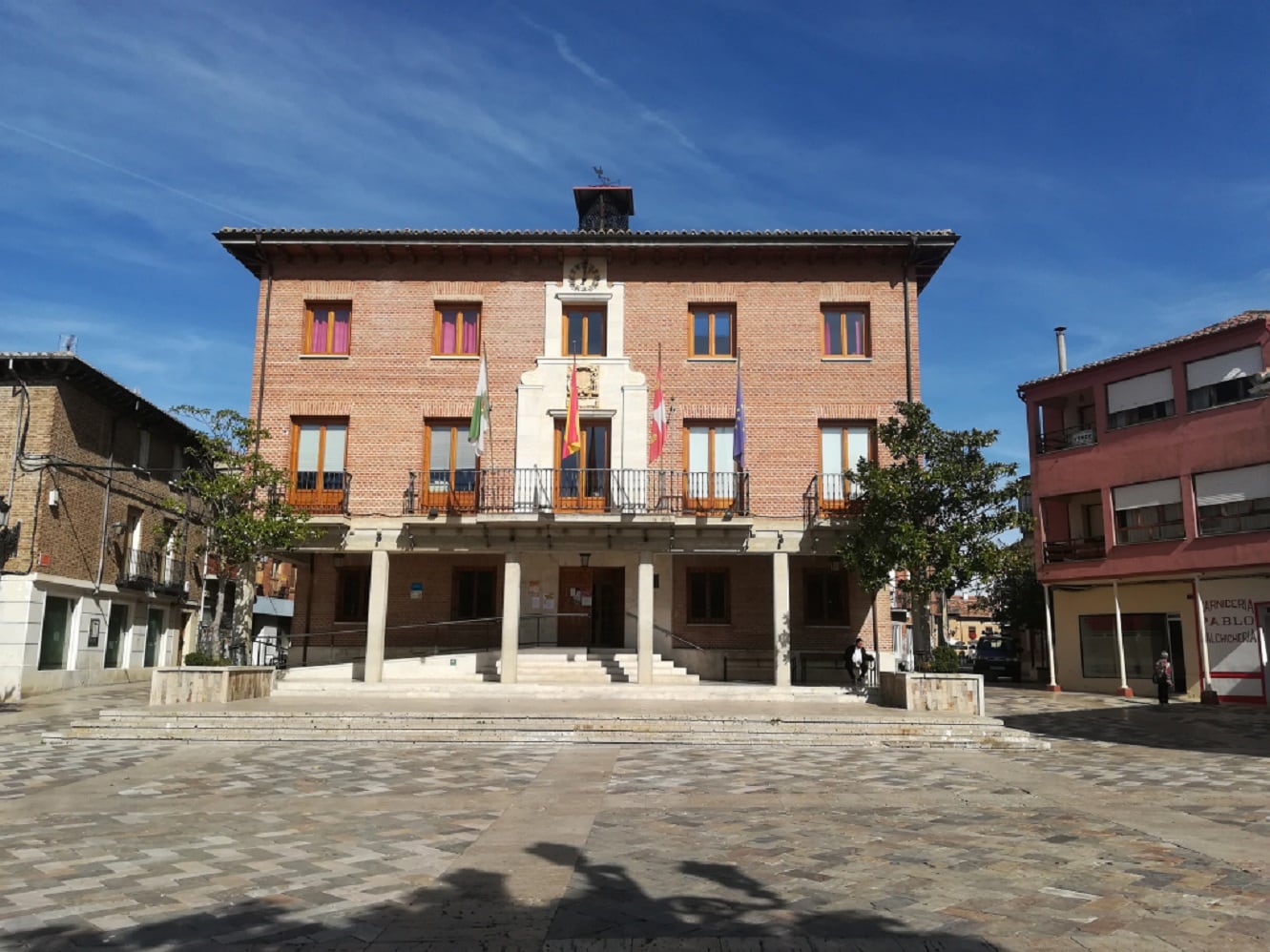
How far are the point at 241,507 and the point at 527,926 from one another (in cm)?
1580

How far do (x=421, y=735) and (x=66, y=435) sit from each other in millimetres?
14491

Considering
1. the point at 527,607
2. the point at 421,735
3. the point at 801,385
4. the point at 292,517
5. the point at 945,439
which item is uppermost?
the point at 801,385

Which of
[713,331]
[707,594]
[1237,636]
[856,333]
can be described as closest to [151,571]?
[707,594]

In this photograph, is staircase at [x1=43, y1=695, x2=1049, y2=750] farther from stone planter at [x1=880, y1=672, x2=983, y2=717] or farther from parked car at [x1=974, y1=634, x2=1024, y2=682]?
parked car at [x1=974, y1=634, x2=1024, y2=682]

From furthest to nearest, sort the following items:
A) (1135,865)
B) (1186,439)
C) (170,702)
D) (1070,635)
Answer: (1070,635)
(1186,439)
(170,702)
(1135,865)

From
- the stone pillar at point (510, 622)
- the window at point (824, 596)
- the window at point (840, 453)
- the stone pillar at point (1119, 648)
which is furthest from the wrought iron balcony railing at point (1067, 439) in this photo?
the stone pillar at point (510, 622)

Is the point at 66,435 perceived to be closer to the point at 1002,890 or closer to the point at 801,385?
the point at 801,385

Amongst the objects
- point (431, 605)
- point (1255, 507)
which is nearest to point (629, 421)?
point (431, 605)

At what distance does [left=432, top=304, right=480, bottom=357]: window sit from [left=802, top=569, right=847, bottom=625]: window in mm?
9773

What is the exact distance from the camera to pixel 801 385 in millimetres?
21844

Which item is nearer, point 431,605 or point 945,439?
point 945,439

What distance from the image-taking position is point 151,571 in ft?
91.2

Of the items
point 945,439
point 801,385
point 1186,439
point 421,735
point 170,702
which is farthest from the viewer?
point 1186,439

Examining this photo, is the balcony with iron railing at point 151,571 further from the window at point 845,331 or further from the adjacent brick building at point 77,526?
the window at point 845,331
